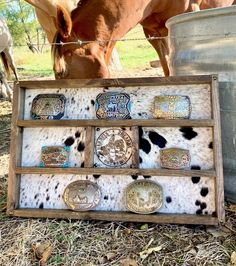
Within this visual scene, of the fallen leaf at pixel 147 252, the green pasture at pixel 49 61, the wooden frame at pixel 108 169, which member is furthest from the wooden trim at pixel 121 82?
the green pasture at pixel 49 61

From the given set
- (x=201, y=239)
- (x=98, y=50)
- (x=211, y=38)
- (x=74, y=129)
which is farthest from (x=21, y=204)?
(x=98, y=50)

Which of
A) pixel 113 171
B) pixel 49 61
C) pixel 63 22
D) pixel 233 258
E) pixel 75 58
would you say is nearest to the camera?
pixel 233 258

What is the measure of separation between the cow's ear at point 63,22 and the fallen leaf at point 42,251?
1175 mm

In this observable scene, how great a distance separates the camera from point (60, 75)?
213 cm

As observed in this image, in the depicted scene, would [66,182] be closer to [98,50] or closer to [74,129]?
[74,129]

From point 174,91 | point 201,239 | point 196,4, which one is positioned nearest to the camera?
point 201,239

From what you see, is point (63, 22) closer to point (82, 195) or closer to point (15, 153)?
point (15, 153)

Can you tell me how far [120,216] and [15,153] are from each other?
47cm

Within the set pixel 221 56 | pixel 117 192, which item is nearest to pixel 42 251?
pixel 117 192

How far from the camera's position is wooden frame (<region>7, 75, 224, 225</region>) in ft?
4.26

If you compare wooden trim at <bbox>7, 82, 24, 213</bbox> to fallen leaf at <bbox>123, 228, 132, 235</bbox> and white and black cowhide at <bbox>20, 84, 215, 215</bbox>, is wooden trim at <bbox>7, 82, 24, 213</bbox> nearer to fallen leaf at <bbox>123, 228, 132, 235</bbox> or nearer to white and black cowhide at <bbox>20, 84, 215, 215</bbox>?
white and black cowhide at <bbox>20, 84, 215, 215</bbox>

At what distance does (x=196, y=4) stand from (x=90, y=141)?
222cm

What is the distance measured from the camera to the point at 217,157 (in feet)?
4.30

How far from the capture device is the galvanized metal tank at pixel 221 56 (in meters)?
1.42
